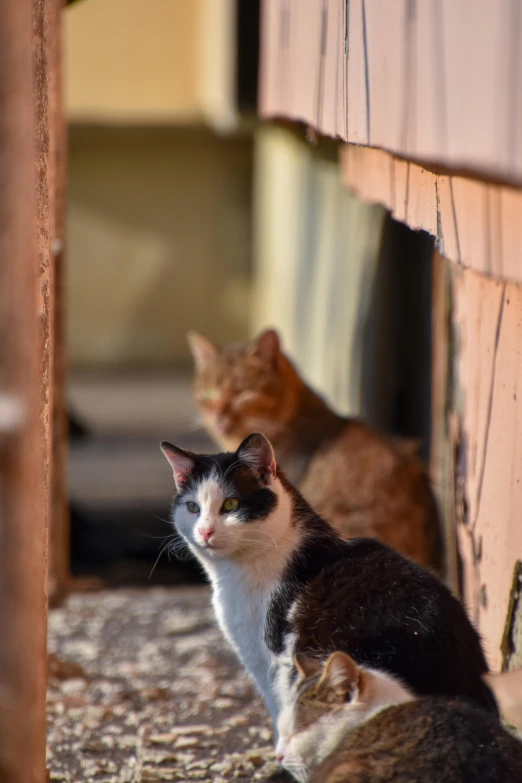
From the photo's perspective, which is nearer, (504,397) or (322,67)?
(504,397)

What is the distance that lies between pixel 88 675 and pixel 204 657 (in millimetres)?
465

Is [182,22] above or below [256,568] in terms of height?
above

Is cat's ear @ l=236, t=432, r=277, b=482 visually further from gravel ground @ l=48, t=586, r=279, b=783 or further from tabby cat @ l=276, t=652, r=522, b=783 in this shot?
gravel ground @ l=48, t=586, r=279, b=783

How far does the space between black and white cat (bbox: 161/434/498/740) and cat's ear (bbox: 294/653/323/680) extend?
0.40 feet

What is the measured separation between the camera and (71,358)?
10.4 metres

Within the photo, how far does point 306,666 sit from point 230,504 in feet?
1.75

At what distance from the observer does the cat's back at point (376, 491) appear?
12.9ft

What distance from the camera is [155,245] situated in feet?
33.9

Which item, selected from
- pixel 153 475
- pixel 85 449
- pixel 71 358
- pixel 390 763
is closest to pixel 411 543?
pixel 390 763

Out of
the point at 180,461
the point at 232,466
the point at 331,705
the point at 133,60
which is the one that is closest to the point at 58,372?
the point at 180,461

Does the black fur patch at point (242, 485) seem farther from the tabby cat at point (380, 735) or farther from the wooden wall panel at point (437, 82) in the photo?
the wooden wall panel at point (437, 82)

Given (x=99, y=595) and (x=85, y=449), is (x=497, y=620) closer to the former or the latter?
(x=99, y=595)

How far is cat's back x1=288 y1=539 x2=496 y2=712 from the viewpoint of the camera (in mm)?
2303

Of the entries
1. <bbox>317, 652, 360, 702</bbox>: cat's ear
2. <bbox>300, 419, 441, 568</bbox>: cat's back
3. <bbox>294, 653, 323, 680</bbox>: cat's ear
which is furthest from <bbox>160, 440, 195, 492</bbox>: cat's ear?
<bbox>300, 419, 441, 568</bbox>: cat's back
